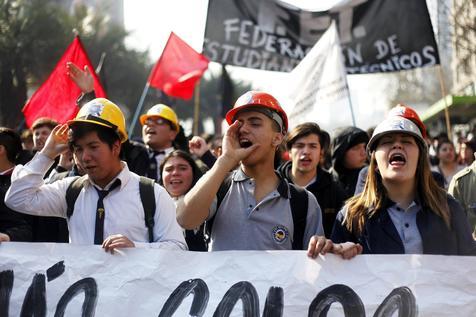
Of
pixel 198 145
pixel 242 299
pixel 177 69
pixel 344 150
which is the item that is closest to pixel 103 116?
pixel 242 299

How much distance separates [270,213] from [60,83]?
180 inches

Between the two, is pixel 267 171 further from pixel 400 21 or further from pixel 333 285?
pixel 400 21

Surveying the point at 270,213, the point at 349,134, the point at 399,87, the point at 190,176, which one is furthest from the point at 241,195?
the point at 399,87

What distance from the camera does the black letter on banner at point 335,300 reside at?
3627 mm

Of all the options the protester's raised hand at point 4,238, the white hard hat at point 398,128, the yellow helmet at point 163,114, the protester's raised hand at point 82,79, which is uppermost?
the protester's raised hand at point 82,79

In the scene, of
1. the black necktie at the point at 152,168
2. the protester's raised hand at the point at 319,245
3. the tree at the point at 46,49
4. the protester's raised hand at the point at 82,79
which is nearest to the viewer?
the protester's raised hand at the point at 319,245

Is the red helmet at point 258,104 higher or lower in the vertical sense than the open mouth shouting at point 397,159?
higher

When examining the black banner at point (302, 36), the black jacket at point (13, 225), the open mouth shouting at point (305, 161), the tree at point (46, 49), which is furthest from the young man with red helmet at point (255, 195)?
the tree at point (46, 49)

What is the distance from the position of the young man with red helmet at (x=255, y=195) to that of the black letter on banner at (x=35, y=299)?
78cm

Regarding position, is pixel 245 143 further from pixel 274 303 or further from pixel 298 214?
pixel 274 303

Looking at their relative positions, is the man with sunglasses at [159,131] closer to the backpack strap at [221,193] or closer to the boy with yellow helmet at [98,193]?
the boy with yellow helmet at [98,193]

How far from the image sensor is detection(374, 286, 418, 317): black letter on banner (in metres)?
3.60

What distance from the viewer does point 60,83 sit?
25.9 ft

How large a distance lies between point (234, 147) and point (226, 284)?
25.2 inches
